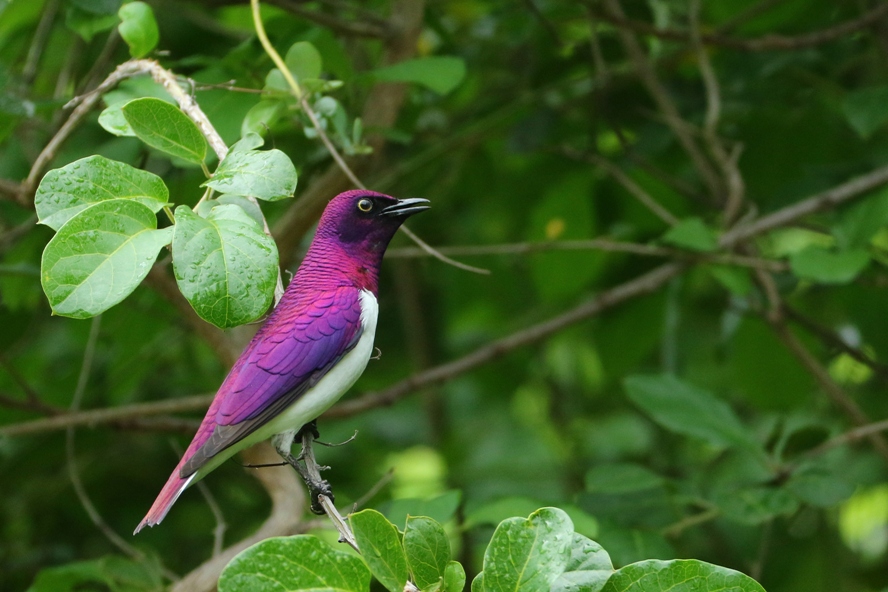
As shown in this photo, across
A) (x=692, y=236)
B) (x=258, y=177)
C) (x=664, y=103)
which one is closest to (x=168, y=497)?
(x=258, y=177)

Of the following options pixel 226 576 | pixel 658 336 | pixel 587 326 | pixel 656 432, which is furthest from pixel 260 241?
pixel 587 326

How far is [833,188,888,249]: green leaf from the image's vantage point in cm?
262

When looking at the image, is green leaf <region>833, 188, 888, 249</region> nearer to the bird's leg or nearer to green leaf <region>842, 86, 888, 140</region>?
green leaf <region>842, 86, 888, 140</region>

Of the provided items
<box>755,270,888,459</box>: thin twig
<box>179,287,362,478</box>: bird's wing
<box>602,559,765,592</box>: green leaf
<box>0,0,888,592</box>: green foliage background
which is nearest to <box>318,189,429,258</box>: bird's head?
<box>179,287,362,478</box>: bird's wing

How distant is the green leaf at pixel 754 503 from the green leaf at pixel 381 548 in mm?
1324

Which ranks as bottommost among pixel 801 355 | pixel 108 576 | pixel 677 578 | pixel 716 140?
pixel 801 355

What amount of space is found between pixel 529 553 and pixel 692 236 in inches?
62.9

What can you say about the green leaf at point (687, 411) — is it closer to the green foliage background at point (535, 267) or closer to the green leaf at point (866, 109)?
the green foliage background at point (535, 267)

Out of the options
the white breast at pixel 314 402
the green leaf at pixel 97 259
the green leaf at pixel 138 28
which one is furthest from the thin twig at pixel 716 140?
the green leaf at pixel 97 259

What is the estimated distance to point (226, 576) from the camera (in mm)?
1090

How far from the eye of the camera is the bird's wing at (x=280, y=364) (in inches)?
62.2

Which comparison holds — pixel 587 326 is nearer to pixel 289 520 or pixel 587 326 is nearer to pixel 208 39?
pixel 208 39

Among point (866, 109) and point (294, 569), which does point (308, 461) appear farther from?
point (866, 109)

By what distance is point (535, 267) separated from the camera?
3.56 meters
